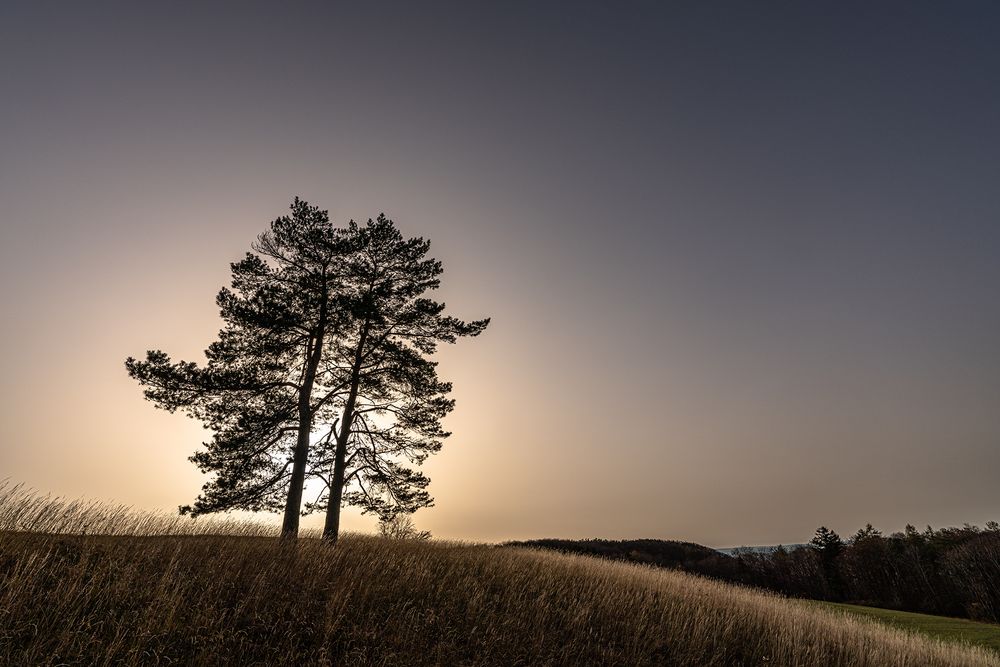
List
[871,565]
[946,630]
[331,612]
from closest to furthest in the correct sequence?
[331,612], [946,630], [871,565]

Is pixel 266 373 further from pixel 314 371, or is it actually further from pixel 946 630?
pixel 946 630

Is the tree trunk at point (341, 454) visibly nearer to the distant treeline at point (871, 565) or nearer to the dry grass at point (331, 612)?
the dry grass at point (331, 612)

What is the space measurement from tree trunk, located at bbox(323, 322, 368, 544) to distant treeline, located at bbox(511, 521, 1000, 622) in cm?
3012

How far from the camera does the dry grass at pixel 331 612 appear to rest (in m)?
7.45

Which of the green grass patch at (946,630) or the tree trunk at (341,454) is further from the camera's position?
the green grass patch at (946,630)

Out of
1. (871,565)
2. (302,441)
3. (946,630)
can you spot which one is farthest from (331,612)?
(871,565)

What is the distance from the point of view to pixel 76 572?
27.8ft

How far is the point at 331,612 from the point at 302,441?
31.1 ft

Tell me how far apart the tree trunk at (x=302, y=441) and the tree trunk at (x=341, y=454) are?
1097 millimetres

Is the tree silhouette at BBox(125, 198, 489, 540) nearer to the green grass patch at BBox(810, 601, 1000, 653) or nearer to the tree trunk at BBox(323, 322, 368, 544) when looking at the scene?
the tree trunk at BBox(323, 322, 368, 544)

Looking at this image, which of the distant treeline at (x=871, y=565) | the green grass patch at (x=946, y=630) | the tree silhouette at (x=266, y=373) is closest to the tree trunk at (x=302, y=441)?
the tree silhouette at (x=266, y=373)

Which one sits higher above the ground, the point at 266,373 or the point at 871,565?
the point at 266,373

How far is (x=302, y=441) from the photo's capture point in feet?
57.6

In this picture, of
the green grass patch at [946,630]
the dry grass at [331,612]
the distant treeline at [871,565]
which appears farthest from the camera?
the distant treeline at [871,565]
